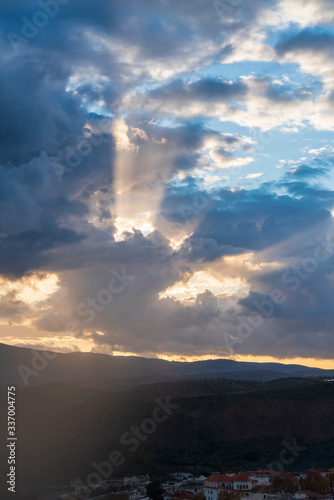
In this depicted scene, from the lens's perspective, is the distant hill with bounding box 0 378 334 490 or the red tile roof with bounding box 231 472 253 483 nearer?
the red tile roof with bounding box 231 472 253 483

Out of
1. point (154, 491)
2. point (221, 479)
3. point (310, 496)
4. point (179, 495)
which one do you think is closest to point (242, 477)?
point (221, 479)

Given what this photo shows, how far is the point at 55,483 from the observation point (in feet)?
351

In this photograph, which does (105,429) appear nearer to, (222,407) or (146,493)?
(222,407)

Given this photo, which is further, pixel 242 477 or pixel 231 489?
pixel 242 477

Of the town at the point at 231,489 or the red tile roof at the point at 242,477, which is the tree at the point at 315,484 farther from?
the red tile roof at the point at 242,477

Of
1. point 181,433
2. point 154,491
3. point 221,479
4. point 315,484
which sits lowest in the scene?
point 154,491

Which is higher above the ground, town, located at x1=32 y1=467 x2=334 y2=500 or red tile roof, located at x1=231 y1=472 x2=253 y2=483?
red tile roof, located at x1=231 y1=472 x2=253 y2=483

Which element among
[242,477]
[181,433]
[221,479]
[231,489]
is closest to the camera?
[231,489]

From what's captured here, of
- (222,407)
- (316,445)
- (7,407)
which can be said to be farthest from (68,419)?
(316,445)

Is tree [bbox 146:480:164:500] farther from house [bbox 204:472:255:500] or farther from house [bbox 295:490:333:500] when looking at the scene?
house [bbox 295:490:333:500]

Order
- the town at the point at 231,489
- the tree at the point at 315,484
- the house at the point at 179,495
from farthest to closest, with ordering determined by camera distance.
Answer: the house at the point at 179,495
the tree at the point at 315,484
the town at the point at 231,489

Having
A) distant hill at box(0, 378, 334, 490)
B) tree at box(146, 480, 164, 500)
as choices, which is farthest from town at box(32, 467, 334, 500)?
distant hill at box(0, 378, 334, 490)

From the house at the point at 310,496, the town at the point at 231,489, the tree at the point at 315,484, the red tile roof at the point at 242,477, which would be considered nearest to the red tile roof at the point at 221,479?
the town at the point at 231,489

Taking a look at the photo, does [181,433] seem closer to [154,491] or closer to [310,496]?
[154,491]
